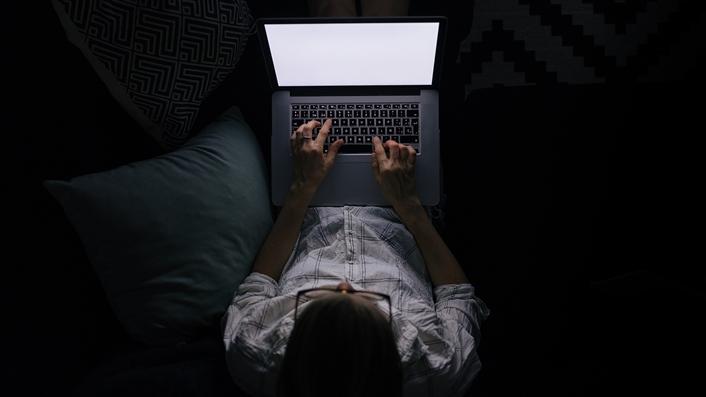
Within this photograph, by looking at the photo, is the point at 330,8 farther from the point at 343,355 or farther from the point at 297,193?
the point at 343,355

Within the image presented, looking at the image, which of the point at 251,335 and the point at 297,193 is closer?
the point at 251,335

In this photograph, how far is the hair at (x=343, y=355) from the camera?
853mm

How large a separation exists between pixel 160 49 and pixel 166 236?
405mm

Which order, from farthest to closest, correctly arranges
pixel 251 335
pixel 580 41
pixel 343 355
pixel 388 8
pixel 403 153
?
pixel 580 41
pixel 388 8
pixel 403 153
pixel 251 335
pixel 343 355

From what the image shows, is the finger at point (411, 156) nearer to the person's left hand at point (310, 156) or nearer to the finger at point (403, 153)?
the finger at point (403, 153)

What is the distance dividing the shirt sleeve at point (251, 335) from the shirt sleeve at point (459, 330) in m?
0.32

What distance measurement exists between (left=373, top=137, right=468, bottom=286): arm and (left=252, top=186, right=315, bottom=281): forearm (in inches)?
6.9

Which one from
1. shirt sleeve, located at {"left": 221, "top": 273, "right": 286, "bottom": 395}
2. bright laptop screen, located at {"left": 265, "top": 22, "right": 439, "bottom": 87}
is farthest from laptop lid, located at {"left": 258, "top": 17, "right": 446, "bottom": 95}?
shirt sleeve, located at {"left": 221, "top": 273, "right": 286, "bottom": 395}

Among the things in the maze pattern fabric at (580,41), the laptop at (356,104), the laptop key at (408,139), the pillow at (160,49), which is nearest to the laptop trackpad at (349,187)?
the laptop at (356,104)

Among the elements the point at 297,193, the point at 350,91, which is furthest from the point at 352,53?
the point at 297,193

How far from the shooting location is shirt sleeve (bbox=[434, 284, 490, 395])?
103 centimetres

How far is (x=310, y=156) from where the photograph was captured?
4.17ft

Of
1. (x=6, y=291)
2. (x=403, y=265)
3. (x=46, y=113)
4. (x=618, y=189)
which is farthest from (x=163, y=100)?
(x=618, y=189)

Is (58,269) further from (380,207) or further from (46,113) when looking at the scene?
(380,207)
